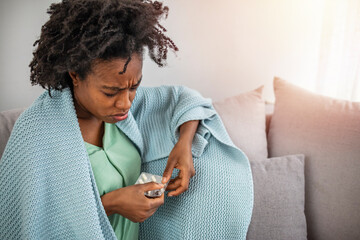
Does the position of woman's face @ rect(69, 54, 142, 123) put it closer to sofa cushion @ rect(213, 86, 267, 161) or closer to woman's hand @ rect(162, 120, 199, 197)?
woman's hand @ rect(162, 120, 199, 197)

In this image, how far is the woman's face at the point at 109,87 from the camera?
0.78m

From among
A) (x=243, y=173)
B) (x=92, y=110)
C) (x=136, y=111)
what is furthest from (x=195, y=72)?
(x=92, y=110)

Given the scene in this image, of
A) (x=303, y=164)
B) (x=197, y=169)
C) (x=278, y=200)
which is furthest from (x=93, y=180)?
(x=303, y=164)

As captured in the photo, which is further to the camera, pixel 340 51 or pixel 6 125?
pixel 340 51

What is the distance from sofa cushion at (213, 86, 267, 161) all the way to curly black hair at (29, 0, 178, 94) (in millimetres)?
626

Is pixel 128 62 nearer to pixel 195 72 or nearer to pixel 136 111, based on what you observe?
pixel 136 111

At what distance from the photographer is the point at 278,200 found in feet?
3.81

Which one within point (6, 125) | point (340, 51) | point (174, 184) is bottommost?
point (174, 184)

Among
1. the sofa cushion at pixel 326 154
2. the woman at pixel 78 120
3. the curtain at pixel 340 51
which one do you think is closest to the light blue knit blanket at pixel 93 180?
the woman at pixel 78 120

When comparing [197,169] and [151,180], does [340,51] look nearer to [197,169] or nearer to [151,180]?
[197,169]

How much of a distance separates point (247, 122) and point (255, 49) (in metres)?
0.51

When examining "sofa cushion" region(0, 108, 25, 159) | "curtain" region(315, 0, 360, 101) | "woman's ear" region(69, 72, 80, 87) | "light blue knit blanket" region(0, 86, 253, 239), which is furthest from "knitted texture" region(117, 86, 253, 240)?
"curtain" region(315, 0, 360, 101)

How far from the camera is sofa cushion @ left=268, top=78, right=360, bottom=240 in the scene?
1.17 metres

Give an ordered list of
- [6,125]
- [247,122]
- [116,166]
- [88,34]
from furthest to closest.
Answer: [247,122] < [6,125] < [116,166] < [88,34]
